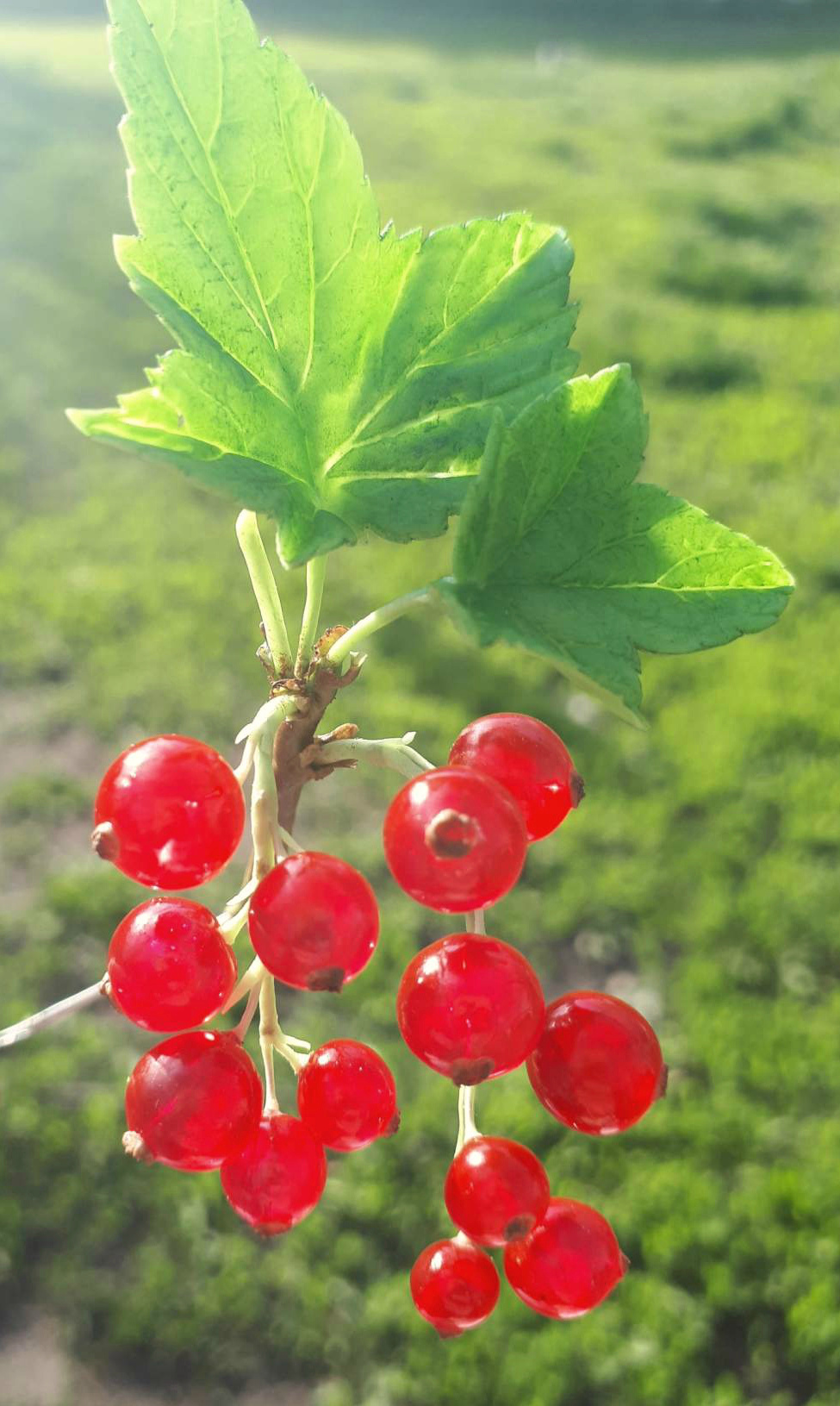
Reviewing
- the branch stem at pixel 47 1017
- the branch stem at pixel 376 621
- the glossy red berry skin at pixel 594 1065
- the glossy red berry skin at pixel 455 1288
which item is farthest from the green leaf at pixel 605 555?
the glossy red berry skin at pixel 455 1288

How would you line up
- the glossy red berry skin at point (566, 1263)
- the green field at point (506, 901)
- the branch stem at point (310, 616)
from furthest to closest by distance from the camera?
1. the green field at point (506, 901)
2. the glossy red berry skin at point (566, 1263)
3. the branch stem at point (310, 616)

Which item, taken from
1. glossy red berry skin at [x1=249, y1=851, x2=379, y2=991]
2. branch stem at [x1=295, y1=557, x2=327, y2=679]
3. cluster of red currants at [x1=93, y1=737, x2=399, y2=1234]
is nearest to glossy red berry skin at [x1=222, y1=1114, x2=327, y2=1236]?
cluster of red currants at [x1=93, y1=737, x2=399, y2=1234]

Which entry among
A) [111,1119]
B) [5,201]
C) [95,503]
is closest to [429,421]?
[111,1119]

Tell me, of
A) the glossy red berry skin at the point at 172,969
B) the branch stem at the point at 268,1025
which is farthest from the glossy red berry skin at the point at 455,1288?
the glossy red berry skin at the point at 172,969

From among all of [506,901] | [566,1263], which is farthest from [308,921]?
[506,901]

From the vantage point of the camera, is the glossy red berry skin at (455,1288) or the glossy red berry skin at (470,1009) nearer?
the glossy red berry skin at (470,1009)

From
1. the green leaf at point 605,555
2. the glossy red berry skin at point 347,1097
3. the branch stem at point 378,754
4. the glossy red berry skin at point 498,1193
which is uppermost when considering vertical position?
the green leaf at point 605,555

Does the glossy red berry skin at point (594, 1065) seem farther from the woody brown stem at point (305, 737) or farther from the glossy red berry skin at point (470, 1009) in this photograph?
Result: the woody brown stem at point (305, 737)

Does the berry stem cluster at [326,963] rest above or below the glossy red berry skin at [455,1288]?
above

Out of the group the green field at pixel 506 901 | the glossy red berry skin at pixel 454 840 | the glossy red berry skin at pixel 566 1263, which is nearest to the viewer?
the glossy red berry skin at pixel 454 840
